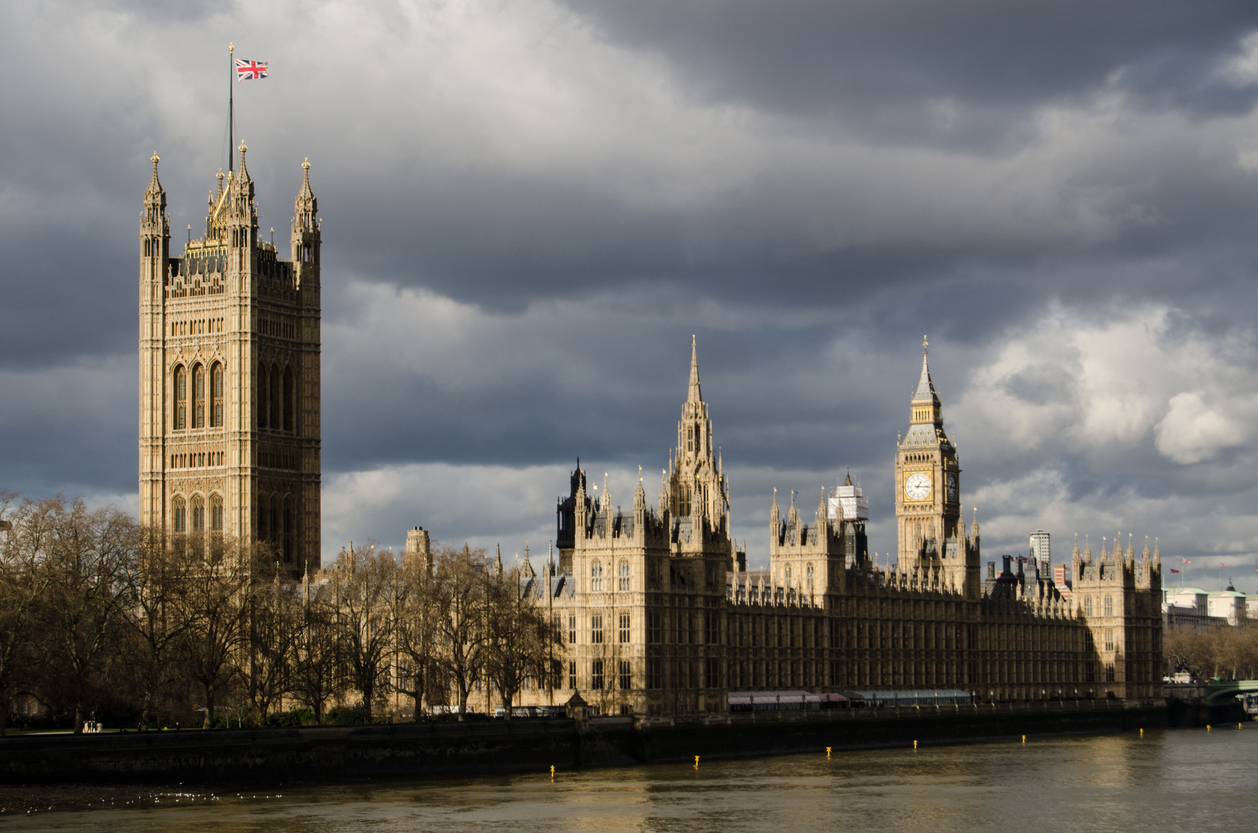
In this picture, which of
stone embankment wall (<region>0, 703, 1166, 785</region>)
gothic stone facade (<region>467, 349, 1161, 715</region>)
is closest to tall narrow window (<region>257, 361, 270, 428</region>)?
gothic stone facade (<region>467, 349, 1161, 715</region>)

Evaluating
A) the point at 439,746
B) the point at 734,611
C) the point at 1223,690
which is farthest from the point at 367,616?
the point at 1223,690

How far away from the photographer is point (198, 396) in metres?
172

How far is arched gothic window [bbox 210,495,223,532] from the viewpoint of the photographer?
552 feet

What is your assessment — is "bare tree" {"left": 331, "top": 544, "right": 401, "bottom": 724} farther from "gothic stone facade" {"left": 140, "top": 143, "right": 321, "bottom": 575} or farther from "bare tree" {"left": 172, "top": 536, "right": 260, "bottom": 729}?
"gothic stone facade" {"left": 140, "top": 143, "right": 321, "bottom": 575}

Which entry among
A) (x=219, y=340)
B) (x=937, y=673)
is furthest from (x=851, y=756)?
(x=219, y=340)

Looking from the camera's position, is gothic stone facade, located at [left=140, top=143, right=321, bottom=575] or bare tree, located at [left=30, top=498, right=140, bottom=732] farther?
gothic stone facade, located at [left=140, top=143, right=321, bottom=575]

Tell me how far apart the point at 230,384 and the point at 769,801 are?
3398 inches

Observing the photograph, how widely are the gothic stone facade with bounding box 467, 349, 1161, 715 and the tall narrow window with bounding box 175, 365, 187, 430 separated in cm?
3358

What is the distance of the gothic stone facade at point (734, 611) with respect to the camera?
13662 cm

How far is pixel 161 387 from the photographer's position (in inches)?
6777

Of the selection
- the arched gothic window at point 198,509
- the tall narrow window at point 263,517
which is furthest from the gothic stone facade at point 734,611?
the arched gothic window at point 198,509

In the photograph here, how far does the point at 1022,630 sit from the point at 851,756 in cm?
7130

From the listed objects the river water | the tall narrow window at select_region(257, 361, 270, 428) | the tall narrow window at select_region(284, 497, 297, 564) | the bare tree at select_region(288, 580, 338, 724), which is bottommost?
the river water

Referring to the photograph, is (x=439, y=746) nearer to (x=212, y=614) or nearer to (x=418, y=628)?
(x=212, y=614)
